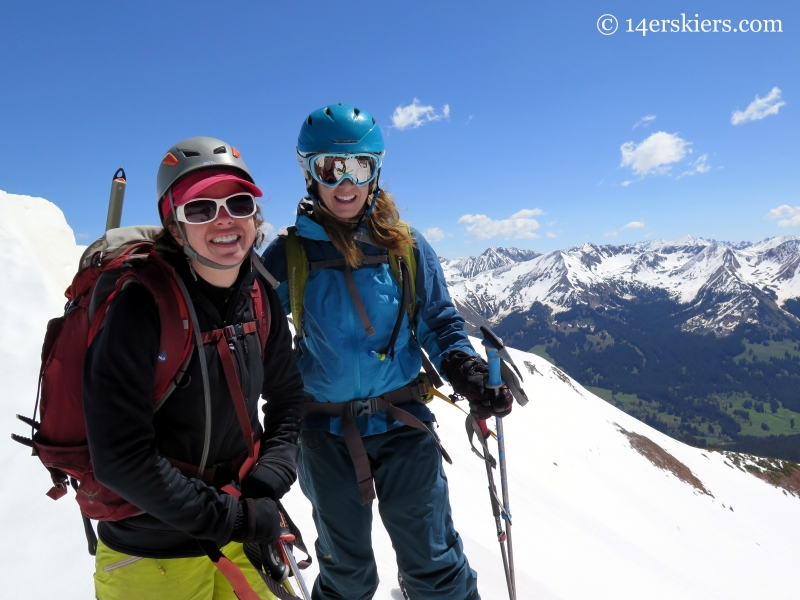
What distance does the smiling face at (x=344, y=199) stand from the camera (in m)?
4.14

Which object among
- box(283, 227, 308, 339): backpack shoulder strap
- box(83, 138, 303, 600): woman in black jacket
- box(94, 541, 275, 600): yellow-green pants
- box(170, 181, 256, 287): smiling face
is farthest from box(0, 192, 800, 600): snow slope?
box(170, 181, 256, 287): smiling face

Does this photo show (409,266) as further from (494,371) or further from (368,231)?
(494,371)

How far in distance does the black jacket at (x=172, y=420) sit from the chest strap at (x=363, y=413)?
0.65 meters

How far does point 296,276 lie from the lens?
156 inches

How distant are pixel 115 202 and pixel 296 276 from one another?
143cm

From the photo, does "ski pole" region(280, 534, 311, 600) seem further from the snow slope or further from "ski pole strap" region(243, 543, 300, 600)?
the snow slope

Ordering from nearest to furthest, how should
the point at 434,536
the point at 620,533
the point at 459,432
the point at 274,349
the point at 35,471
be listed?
the point at 274,349 < the point at 434,536 < the point at 35,471 < the point at 459,432 < the point at 620,533

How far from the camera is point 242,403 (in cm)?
288

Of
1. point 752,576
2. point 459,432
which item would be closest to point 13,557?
point 459,432

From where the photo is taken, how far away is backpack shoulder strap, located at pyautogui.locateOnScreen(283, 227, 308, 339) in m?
3.96

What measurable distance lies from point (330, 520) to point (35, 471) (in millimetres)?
4846

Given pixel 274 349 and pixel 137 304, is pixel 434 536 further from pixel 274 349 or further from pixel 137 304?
pixel 137 304

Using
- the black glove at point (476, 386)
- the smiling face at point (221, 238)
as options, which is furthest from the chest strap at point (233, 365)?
the black glove at point (476, 386)

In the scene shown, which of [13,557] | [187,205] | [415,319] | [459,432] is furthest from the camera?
[459,432]
